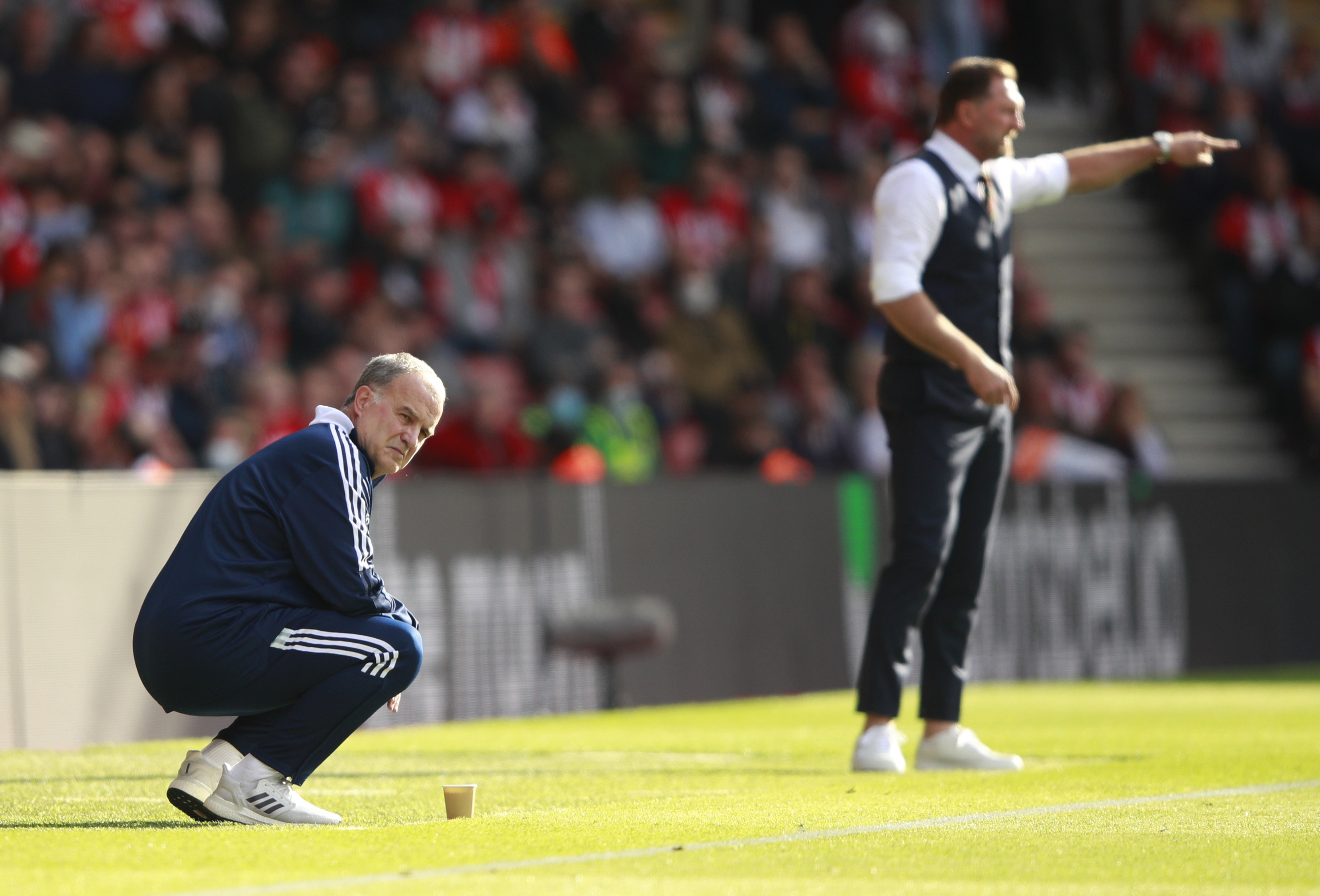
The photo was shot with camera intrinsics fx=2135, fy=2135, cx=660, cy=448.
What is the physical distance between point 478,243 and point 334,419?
8.51m

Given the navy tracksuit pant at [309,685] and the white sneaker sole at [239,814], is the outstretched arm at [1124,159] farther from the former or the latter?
the white sneaker sole at [239,814]

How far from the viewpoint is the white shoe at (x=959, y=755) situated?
22.4 ft

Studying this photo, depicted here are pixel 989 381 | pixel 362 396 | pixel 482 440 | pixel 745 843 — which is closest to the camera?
pixel 745 843

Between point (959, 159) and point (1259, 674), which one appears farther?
point (1259, 674)

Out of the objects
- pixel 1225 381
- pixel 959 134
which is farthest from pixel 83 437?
pixel 1225 381

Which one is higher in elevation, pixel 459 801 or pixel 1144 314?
pixel 1144 314

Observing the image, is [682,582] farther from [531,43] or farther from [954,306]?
[531,43]

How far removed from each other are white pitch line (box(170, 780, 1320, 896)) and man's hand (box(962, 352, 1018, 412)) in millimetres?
1275

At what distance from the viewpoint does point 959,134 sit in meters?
7.02

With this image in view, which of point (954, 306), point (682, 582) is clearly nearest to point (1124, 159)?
point (954, 306)

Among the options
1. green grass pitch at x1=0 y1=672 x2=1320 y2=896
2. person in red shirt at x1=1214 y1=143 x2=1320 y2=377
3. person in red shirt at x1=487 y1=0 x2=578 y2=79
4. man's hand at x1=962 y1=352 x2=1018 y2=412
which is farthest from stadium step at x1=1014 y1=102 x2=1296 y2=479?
man's hand at x1=962 y1=352 x2=1018 y2=412

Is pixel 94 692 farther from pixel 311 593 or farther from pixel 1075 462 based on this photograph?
pixel 1075 462

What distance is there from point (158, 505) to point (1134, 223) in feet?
41.6

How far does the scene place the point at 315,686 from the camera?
17.3 feet
